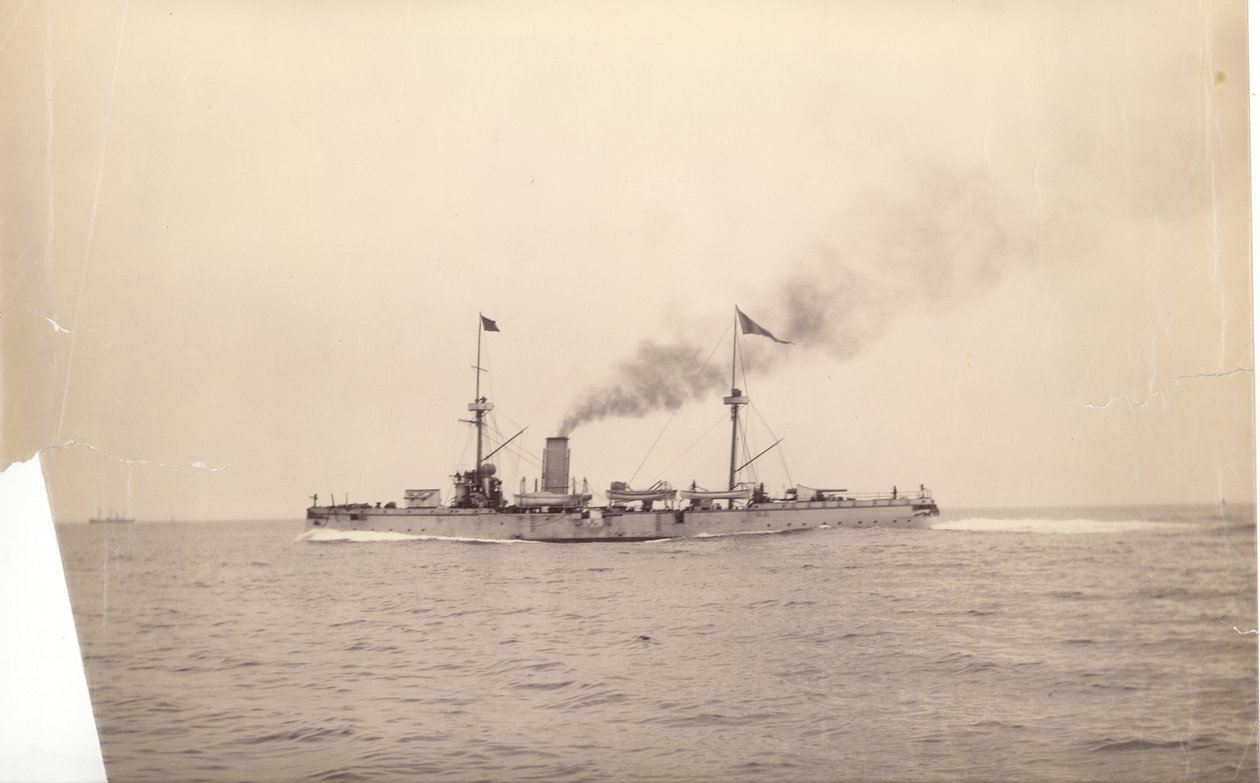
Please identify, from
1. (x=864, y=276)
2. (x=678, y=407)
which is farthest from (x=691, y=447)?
(x=864, y=276)

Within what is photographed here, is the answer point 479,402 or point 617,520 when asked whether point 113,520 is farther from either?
point 617,520

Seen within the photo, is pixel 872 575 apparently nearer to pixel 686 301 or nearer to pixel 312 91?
pixel 686 301

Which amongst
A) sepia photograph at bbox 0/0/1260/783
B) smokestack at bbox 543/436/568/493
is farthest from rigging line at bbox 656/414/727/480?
smokestack at bbox 543/436/568/493

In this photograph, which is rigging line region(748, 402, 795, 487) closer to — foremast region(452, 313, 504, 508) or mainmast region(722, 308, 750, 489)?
mainmast region(722, 308, 750, 489)

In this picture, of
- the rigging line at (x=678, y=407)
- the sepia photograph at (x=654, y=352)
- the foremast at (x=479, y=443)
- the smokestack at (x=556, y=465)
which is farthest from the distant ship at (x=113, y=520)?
the rigging line at (x=678, y=407)

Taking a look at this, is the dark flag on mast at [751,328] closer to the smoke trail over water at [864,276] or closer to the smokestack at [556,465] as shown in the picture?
the smoke trail over water at [864,276]

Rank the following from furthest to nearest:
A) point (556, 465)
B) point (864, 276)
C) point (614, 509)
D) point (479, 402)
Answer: point (614, 509)
point (556, 465)
point (864, 276)
point (479, 402)
